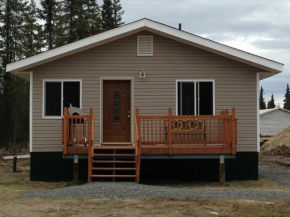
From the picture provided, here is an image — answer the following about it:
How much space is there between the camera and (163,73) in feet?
43.9

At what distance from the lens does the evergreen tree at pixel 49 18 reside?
3638 cm

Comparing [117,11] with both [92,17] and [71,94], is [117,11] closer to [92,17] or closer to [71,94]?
[92,17]

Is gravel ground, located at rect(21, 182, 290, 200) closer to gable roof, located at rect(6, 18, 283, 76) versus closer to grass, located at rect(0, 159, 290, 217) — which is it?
grass, located at rect(0, 159, 290, 217)

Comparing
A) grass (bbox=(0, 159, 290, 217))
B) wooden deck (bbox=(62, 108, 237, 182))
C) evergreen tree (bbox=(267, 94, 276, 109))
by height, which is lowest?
grass (bbox=(0, 159, 290, 217))

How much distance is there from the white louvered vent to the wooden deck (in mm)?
2339

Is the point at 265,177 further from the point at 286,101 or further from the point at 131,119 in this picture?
the point at 286,101

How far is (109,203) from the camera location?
8.55 m

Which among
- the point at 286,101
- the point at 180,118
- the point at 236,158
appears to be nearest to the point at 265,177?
the point at 236,158

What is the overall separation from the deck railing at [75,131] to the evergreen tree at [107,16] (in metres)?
30.2

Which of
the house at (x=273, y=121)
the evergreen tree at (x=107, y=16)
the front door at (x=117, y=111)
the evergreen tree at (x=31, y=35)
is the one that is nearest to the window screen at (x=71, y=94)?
the front door at (x=117, y=111)

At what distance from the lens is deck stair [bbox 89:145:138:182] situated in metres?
11.6

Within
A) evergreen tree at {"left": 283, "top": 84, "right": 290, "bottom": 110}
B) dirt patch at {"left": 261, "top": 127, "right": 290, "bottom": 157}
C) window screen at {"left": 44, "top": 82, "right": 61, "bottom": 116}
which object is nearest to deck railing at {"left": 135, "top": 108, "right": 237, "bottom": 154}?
window screen at {"left": 44, "top": 82, "right": 61, "bottom": 116}

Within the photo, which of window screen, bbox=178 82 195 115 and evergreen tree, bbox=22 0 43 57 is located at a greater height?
evergreen tree, bbox=22 0 43 57

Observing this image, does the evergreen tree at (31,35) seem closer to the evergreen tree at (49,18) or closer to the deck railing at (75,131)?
the evergreen tree at (49,18)
